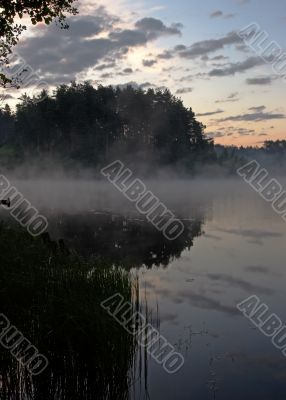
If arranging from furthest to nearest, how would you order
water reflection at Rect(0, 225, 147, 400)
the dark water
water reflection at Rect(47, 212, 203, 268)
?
water reflection at Rect(47, 212, 203, 268)
the dark water
water reflection at Rect(0, 225, 147, 400)

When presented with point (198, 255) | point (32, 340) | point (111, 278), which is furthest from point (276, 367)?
point (198, 255)

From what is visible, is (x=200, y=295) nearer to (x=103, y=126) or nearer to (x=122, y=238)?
(x=122, y=238)

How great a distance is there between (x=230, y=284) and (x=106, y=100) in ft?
307

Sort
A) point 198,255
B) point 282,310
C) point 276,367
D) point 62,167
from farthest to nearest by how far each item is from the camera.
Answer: point 62,167 < point 198,255 < point 282,310 < point 276,367

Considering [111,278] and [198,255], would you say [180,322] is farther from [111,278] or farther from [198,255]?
[198,255]

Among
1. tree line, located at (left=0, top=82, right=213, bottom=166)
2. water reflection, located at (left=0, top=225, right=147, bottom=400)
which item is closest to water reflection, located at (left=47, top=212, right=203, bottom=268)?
water reflection, located at (left=0, top=225, right=147, bottom=400)

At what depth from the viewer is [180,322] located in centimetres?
1395

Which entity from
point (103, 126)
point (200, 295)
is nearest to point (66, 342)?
point (200, 295)

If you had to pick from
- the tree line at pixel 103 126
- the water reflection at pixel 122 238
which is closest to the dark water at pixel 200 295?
the water reflection at pixel 122 238

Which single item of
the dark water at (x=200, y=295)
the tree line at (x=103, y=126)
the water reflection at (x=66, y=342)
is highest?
the tree line at (x=103, y=126)

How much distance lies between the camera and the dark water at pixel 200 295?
385 inches

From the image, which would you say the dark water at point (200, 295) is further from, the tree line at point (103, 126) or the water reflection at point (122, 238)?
the tree line at point (103, 126)

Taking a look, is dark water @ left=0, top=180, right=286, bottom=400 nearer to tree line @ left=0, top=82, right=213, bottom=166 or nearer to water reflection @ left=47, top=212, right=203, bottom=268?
water reflection @ left=47, top=212, right=203, bottom=268

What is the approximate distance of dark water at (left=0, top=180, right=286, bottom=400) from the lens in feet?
32.1
